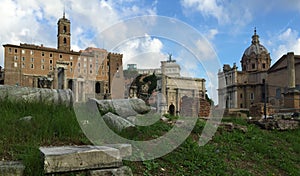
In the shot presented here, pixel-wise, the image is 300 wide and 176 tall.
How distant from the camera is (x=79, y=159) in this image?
331 cm

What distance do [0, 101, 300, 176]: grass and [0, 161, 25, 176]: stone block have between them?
7cm

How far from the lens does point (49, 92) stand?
6.41 meters

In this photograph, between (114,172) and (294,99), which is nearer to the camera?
(114,172)

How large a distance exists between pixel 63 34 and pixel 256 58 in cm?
4560

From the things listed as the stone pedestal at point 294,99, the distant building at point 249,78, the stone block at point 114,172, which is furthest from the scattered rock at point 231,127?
the distant building at point 249,78

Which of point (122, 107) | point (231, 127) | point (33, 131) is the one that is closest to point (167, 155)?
point (122, 107)

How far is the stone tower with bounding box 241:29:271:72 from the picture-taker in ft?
179

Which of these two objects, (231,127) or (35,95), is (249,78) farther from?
(35,95)

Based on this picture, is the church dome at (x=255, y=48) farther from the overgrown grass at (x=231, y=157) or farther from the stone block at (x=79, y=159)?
the stone block at (x=79, y=159)

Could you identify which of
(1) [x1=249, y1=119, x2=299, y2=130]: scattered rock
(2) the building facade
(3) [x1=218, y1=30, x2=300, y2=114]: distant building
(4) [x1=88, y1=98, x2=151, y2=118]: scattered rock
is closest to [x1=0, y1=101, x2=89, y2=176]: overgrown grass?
(4) [x1=88, y1=98, x2=151, y2=118]: scattered rock

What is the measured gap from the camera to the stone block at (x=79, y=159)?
316cm

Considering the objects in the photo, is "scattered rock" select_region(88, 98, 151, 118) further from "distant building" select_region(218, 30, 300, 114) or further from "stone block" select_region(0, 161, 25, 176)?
"distant building" select_region(218, 30, 300, 114)

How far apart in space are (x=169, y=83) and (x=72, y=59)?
37035 millimetres

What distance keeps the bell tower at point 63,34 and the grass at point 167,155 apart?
68.9 m
